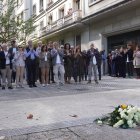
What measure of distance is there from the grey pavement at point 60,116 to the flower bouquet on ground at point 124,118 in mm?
198

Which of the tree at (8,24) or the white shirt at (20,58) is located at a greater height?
the tree at (8,24)

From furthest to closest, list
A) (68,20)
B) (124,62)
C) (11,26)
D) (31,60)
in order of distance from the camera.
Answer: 1. (68,20)
2. (11,26)
3. (124,62)
4. (31,60)

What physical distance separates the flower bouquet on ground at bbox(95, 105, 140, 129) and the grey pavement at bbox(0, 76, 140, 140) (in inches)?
7.8

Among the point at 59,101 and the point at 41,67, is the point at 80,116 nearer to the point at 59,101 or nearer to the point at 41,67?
the point at 59,101

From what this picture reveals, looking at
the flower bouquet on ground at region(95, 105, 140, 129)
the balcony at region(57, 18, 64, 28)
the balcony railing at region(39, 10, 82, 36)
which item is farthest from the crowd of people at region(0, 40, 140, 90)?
the balcony at region(57, 18, 64, 28)

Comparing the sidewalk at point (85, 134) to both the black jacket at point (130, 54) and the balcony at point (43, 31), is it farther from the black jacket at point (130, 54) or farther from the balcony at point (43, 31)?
the balcony at point (43, 31)

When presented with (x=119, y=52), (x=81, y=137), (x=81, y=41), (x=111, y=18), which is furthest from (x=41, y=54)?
(x=81, y=41)

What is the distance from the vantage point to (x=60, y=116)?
25.2 ft

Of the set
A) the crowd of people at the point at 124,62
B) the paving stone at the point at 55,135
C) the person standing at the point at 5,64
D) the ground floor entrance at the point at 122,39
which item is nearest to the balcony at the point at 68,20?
the ground floor entrance at the point at 122,39

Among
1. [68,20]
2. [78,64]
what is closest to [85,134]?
[78,64]

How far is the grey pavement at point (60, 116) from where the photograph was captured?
606 cm

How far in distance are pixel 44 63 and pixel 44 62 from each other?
0.14 feet

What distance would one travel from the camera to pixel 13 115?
8000mm

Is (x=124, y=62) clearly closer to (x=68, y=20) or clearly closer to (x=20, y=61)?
(x=20, y=61)
